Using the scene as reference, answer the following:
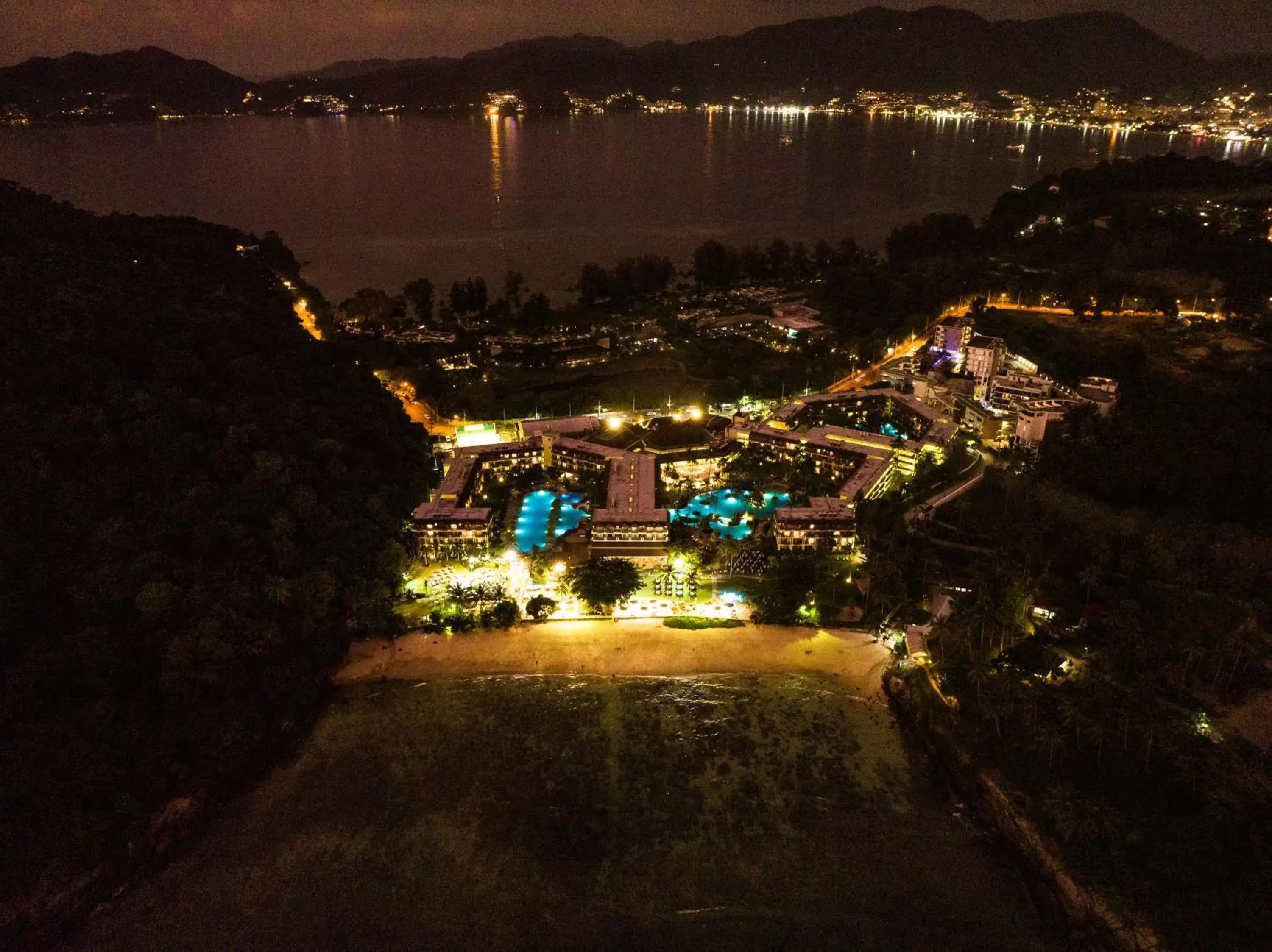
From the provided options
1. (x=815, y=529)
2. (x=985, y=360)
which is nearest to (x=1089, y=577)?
(x=815, y=529)

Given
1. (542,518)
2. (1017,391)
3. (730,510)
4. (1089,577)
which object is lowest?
(542,518)

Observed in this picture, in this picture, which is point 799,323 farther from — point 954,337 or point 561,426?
point 561,426

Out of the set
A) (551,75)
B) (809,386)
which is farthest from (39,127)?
(809,386)

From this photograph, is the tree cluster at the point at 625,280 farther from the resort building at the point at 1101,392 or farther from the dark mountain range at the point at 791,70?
the dark mountain range at the point at 791,70

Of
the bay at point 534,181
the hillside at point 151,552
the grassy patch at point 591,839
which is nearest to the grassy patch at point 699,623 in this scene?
the grassy patch at point 591,839

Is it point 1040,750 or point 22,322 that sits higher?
point 22,322

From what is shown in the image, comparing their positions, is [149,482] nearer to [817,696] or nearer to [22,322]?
[22,322]

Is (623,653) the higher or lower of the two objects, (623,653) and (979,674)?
the lower
